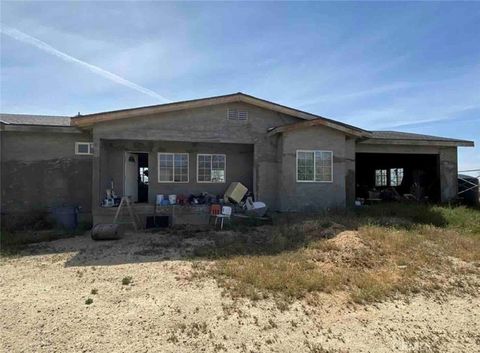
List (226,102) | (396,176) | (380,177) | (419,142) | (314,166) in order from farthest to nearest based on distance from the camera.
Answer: (380,177), (396,176), (419,142), (314,166), (226,102)

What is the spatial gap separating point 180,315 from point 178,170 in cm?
974

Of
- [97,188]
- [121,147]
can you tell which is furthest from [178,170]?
[97,188]

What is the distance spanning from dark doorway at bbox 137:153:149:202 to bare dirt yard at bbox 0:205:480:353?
657 cm

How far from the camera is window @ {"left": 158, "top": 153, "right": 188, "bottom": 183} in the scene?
14.4 metres

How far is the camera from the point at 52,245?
9898 mm

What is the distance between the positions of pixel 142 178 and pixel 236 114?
6.15m

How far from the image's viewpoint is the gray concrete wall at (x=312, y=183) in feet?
43.3

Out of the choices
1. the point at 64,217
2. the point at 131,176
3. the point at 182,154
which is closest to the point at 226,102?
the point at 182,154

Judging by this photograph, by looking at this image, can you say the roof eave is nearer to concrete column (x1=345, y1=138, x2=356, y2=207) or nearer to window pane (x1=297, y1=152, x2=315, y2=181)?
concrete column (x1=345, y1=138, x2=356, y2=207)

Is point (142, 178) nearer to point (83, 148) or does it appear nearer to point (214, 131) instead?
point (83, 148)

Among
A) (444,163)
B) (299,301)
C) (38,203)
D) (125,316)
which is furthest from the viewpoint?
(444,163)

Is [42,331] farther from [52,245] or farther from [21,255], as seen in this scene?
[52,245]

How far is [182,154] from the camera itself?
14594 millimetres

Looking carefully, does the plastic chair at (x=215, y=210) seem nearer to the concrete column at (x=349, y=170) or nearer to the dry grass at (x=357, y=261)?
the dry grass at (x=357, y=261)
